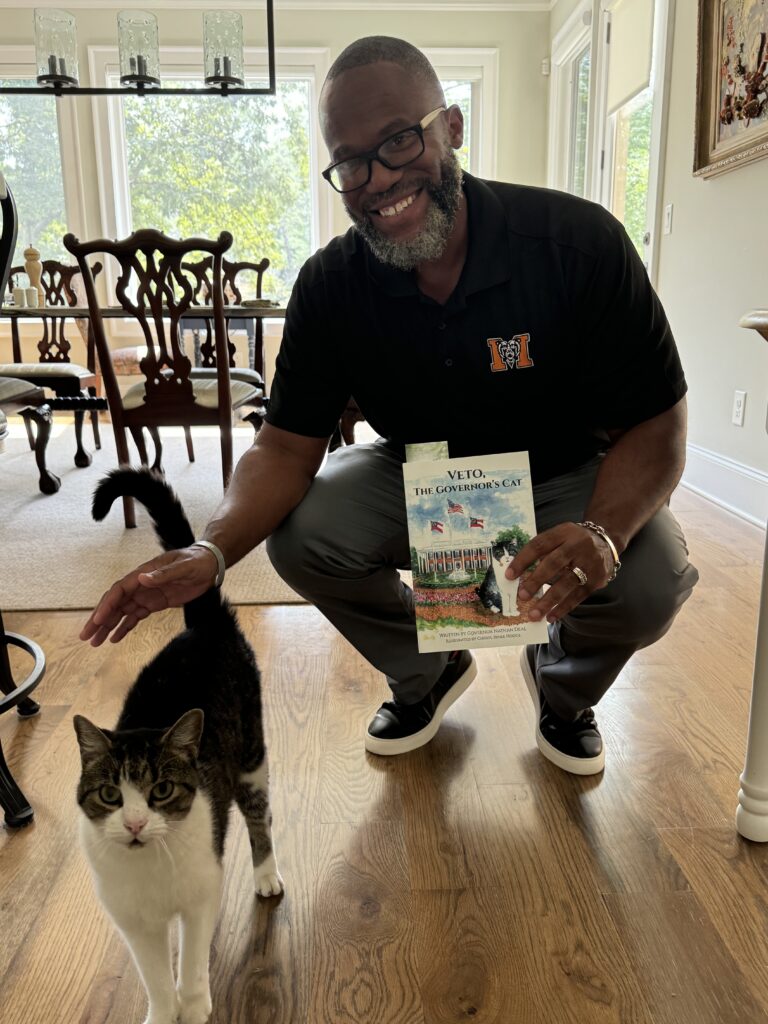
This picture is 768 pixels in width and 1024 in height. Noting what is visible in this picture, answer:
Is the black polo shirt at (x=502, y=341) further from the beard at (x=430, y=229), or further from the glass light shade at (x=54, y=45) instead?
the glass light shade at (x=54, y=45)

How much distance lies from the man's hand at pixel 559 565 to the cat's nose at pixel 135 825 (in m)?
0.55

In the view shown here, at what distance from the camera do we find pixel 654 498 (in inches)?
46.6

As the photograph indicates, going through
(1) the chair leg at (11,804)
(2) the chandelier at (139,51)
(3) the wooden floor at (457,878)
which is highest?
(2) the chandelier at (139,51)

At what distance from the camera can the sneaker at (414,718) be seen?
4.55 feet

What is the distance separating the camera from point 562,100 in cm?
534

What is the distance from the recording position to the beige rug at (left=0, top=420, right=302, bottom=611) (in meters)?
2.22

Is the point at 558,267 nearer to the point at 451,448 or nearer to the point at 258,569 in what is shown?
the point at 451,448

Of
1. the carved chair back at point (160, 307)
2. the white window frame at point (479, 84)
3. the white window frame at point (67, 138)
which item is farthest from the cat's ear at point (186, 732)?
the white window frame at point (67, 138)

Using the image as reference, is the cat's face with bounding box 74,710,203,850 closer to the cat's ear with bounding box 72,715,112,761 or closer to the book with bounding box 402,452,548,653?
the cat's ear with bounding box 72,715,112,761

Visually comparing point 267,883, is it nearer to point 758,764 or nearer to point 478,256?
point 758,764

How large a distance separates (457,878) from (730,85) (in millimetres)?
2890

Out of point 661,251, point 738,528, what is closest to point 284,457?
point 738,528

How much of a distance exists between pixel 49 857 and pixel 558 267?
1.17 metres

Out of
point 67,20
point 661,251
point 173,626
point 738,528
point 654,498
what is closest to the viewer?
point 654,498
